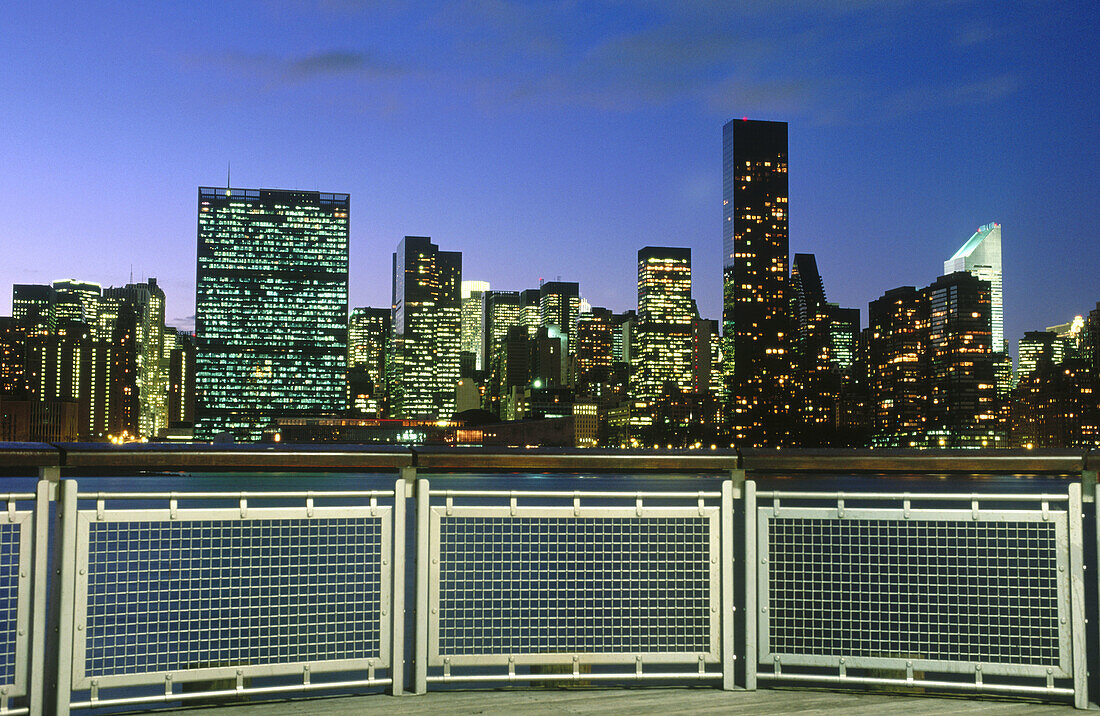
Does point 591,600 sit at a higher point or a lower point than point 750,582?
lower

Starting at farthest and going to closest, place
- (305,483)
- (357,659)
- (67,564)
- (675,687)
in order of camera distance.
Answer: (305,483)
(675,687)
(357,659)
(67,564)

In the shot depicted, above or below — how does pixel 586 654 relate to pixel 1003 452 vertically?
below

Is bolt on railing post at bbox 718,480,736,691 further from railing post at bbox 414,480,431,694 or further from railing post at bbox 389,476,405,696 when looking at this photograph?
railing post at bbox 389,476,405,696

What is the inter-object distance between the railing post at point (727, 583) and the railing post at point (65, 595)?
128 inches

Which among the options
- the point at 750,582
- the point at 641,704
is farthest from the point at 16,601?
the point at 750,582

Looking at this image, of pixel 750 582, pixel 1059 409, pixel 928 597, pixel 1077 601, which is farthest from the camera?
pixel 1059 409

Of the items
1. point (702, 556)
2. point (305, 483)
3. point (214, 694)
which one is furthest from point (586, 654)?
point (305, 483)

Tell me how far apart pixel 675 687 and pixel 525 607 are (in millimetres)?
992

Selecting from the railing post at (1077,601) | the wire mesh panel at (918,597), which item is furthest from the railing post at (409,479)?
the railing post at (1077,601)

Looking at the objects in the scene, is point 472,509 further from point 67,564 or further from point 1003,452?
point 1003,452

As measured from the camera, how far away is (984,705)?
4883mm

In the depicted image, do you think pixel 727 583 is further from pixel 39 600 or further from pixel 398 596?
Result: pixel 39 600

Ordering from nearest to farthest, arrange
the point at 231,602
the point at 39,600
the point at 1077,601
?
the point at 39,600
the point at 231,602
the point at 1077,601

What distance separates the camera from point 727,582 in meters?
5.02
